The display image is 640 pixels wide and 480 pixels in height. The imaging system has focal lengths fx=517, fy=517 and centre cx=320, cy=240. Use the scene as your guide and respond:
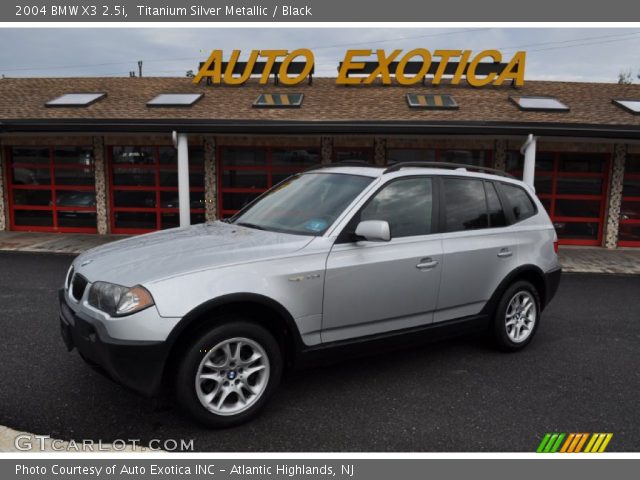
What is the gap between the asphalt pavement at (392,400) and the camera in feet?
10.9

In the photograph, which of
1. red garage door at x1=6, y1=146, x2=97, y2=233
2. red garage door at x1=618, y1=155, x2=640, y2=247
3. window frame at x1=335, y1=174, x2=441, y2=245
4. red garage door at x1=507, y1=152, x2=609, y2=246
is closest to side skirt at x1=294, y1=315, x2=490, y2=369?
window frame at x1=335, y1=174, x2=441, y2=245

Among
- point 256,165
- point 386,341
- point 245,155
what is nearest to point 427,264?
point 386,341

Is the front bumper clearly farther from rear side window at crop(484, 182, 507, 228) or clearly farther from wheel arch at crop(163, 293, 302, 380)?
rear side window at crop(484, 182, 507, 228)

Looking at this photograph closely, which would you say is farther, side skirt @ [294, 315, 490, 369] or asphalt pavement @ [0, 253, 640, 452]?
side skirt @ [294, 315, 490, 369]

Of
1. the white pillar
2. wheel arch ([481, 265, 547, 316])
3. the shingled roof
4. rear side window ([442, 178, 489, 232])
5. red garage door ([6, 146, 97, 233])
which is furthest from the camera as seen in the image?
red garage door ([6, 146, 97, 233])

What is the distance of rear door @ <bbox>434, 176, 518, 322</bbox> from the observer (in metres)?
4.33

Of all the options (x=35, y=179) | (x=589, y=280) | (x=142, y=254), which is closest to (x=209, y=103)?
(x=35, y=179)

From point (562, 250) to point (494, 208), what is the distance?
8.83 m

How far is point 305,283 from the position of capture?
3.53 metres

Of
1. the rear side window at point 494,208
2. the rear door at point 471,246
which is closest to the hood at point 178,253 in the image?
the rear door at point 471,246

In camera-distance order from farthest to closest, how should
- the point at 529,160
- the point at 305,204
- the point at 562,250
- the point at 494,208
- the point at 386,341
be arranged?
the point at 562,250 < the point at 529,160 < the point at 494,208 < the point at 305,204 < the point at 386,341

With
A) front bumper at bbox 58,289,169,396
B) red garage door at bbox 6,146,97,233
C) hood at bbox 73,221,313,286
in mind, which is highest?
hood at bbox 73,221,313,286

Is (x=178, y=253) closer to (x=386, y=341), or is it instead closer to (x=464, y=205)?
(x=386, y=341)

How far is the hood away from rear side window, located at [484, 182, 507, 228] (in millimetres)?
1994
